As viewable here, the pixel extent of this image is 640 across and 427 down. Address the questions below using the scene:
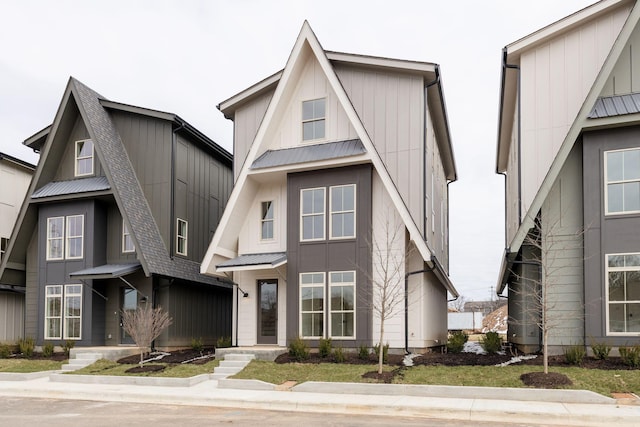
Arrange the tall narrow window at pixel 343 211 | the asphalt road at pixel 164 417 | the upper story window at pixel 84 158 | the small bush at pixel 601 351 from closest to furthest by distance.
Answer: the asphalt road at pixel 164 417 → the small bush at pixel 601 351 → the tall narrow window at pixel 343 211 → the upper story window at pixel 84 158

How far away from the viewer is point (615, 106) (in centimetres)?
1566

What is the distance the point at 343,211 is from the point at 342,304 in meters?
2.89

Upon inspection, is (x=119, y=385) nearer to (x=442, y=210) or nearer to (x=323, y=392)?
(x=323, y=392)

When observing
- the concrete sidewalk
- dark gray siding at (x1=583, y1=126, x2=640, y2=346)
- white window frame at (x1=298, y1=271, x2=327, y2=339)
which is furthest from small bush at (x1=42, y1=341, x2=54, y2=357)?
dark gray siding at (x1=583, y1=126, x2=640, y2=346)

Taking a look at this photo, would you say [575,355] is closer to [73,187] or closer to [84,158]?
[73,187]

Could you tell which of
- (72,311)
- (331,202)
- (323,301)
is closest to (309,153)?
(331,202)

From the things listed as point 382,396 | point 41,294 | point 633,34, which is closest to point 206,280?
point 41,294

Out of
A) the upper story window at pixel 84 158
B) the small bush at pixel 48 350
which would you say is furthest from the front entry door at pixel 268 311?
the upper story window at pixel 84 158

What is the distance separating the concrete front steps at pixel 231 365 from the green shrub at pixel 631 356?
9.89 metres

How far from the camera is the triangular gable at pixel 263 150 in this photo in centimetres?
1762

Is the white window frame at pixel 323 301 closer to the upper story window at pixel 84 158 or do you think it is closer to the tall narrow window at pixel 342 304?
the tall narrow window at pixel 342 304

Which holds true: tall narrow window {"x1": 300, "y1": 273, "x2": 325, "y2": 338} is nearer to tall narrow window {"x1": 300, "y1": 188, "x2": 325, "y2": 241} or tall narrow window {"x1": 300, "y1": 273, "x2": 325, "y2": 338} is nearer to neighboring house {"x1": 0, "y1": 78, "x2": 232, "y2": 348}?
tall narrow window {"x1": 300, "y1": 188, "x2": 325, "y2": 241}

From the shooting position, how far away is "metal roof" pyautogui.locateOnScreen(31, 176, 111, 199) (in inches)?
902

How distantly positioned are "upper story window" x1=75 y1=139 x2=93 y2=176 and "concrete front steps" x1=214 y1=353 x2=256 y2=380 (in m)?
10.3
